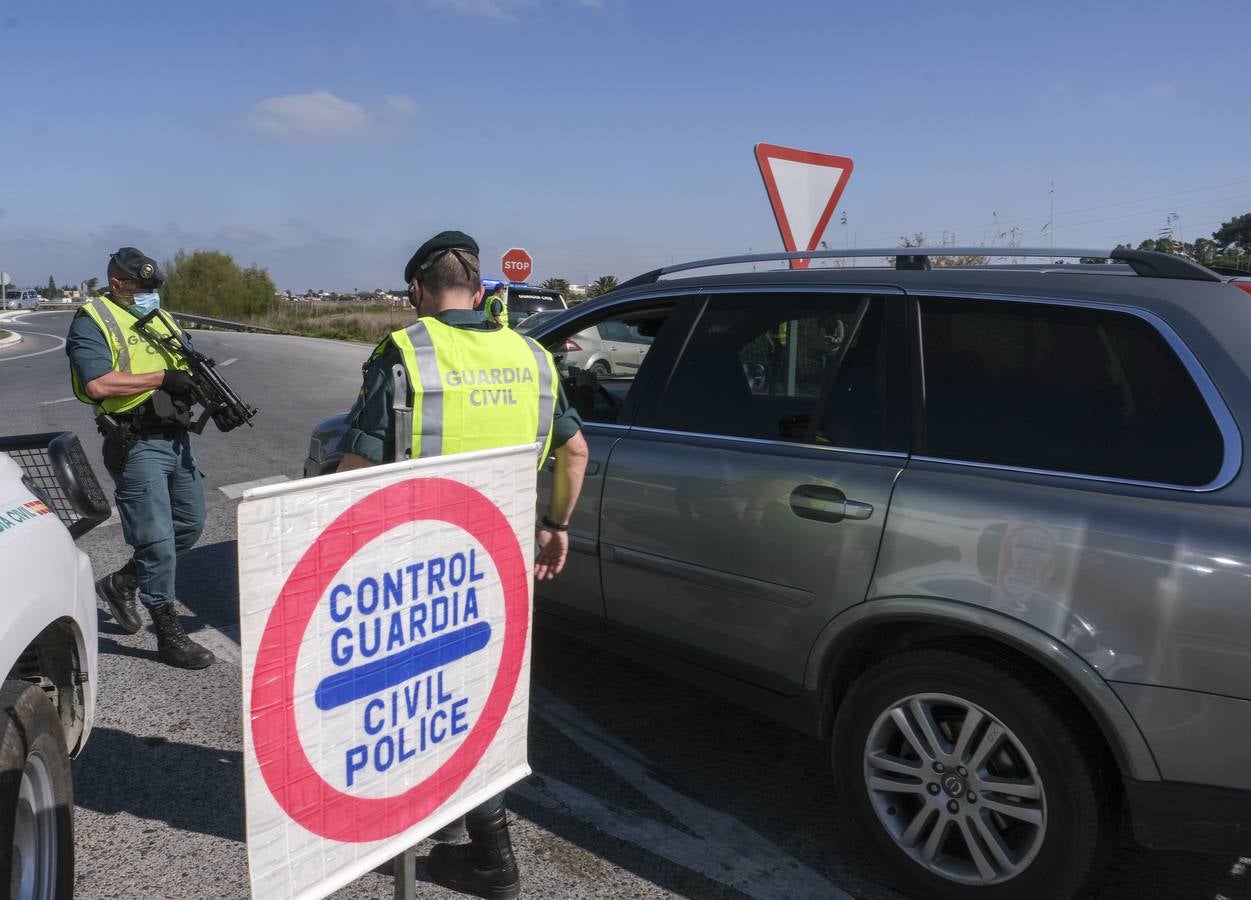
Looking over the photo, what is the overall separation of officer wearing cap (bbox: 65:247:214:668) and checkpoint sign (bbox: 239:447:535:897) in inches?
99.4

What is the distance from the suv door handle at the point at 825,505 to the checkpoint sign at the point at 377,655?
896mm

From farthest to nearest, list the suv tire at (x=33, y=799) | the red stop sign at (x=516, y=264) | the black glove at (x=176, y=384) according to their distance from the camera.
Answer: the red stop sign at (x=516, y=264)
the black glove at (x=176, y=384)
the suv tire at (x=33, y=799)

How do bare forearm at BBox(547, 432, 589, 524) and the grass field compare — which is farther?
the grass field

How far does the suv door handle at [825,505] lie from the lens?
9.37 feet

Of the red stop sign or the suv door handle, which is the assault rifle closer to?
the suv door handle

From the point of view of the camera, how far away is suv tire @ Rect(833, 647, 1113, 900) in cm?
249

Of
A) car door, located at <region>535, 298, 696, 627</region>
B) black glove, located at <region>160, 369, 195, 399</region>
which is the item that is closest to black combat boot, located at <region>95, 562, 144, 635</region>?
black glove, located at <region>160, 369, 195, 399</region>

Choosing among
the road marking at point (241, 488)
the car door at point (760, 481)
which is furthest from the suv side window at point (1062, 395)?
the road marking at point (241, 488)

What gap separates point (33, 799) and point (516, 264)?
1956 cm

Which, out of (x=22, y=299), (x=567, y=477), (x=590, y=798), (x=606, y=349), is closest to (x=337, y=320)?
(x=606, y=349)

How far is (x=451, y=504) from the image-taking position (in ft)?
7.35

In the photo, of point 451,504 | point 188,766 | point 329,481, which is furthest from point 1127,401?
point 188,766

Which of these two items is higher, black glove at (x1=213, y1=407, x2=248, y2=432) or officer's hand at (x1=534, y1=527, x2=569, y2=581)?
black glove at (x1=213, y1=407, x2=248, y2=432)

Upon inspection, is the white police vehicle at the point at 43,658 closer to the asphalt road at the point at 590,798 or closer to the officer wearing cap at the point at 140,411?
the asphalt road at the point at 590,798
